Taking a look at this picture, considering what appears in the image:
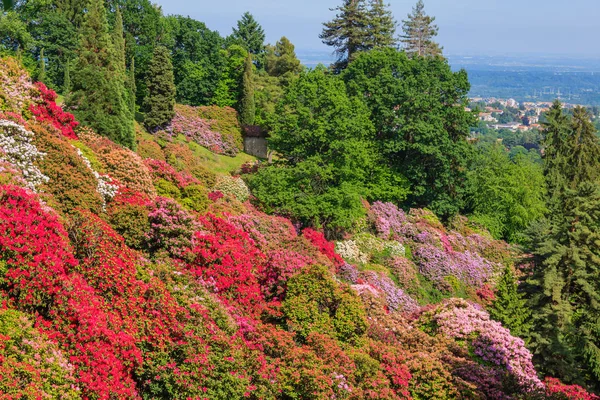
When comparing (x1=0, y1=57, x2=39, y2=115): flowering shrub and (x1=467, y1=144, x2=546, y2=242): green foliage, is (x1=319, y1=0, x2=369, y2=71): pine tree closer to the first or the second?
(x1=467, y1=144, x2=546, y2=242): green foliage

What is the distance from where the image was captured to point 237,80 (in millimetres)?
54875

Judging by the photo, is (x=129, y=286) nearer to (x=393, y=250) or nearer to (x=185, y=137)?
(x=393, y=250)

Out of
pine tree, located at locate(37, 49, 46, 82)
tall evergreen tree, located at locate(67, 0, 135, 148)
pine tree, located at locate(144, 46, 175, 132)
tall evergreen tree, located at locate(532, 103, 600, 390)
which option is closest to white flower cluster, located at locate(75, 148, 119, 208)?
tall evergreen tree, located at locate(67, 0, 135, 148)

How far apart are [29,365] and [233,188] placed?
2141 cm

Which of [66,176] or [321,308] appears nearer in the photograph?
[66,176]

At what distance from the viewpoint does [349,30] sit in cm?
5897

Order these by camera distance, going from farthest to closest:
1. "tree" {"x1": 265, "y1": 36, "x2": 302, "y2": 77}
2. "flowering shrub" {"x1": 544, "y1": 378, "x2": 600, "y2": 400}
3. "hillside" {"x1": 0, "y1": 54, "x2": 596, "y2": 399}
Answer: "tree" {"x1": 265, "y1": 36, "x2": 302, "y2": 77}
"flowering shrub" {"x1": 544, "y1": 378, "x2": 600, "y2": 400}
"hillside" {"x1": 0, "y1": 54, "x2": 596, "y2": 399}

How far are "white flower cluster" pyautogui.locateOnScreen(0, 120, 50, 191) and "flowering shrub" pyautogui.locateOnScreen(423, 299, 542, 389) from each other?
13.3 metres

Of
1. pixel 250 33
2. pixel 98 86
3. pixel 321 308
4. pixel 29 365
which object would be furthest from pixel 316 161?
pixel 250 33

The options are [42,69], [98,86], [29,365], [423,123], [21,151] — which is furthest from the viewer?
[42,69]

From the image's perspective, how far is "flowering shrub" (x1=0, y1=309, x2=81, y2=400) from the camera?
960 centimetres

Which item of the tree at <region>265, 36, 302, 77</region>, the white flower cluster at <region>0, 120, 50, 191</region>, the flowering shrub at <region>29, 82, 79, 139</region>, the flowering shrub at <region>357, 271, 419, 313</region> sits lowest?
the flowering shrub at <region>357, 271, 419, 313</region>

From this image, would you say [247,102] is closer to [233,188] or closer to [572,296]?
[233,188]

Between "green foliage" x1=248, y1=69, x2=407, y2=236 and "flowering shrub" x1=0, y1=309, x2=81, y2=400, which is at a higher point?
"green foliage" x1=248, y1=69, x2=407, y2=236
